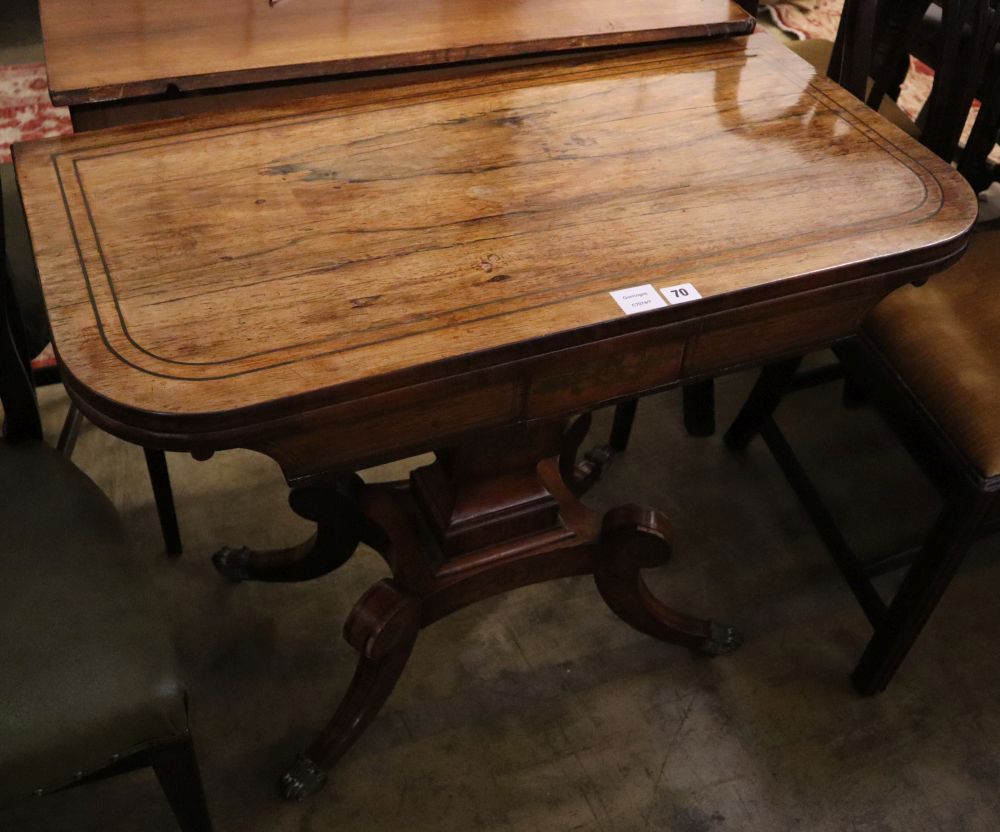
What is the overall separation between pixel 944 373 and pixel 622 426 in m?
0.67

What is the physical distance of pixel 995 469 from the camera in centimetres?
132

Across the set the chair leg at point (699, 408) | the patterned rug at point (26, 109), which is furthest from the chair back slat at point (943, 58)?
the patterned rug at point (26, 109)

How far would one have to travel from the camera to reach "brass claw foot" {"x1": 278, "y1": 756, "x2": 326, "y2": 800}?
143 centimetres

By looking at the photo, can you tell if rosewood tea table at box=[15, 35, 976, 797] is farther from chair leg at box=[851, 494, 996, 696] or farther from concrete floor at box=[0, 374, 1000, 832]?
chair leg at box=[851, 494, 996, 696]

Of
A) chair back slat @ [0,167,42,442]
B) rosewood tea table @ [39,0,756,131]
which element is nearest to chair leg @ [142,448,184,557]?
chair back slat @ [0,167,42,442]

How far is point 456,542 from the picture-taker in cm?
142

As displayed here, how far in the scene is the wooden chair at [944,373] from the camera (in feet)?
4.47

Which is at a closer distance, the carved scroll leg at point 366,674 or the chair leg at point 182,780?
the chair leg at point 182,780

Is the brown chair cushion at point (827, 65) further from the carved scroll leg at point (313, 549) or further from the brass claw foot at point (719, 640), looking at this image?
the carved scroll leg at point (313, 549)

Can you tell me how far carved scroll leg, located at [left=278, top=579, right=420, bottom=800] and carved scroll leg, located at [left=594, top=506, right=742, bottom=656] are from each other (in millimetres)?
297

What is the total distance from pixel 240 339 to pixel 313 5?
715 millimetres

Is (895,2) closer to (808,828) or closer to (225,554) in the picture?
(808,828)

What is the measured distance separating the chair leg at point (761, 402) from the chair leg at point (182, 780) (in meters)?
1.16

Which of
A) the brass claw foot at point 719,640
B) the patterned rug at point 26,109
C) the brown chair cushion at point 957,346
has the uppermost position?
the brown chair cushion at point 957,346
